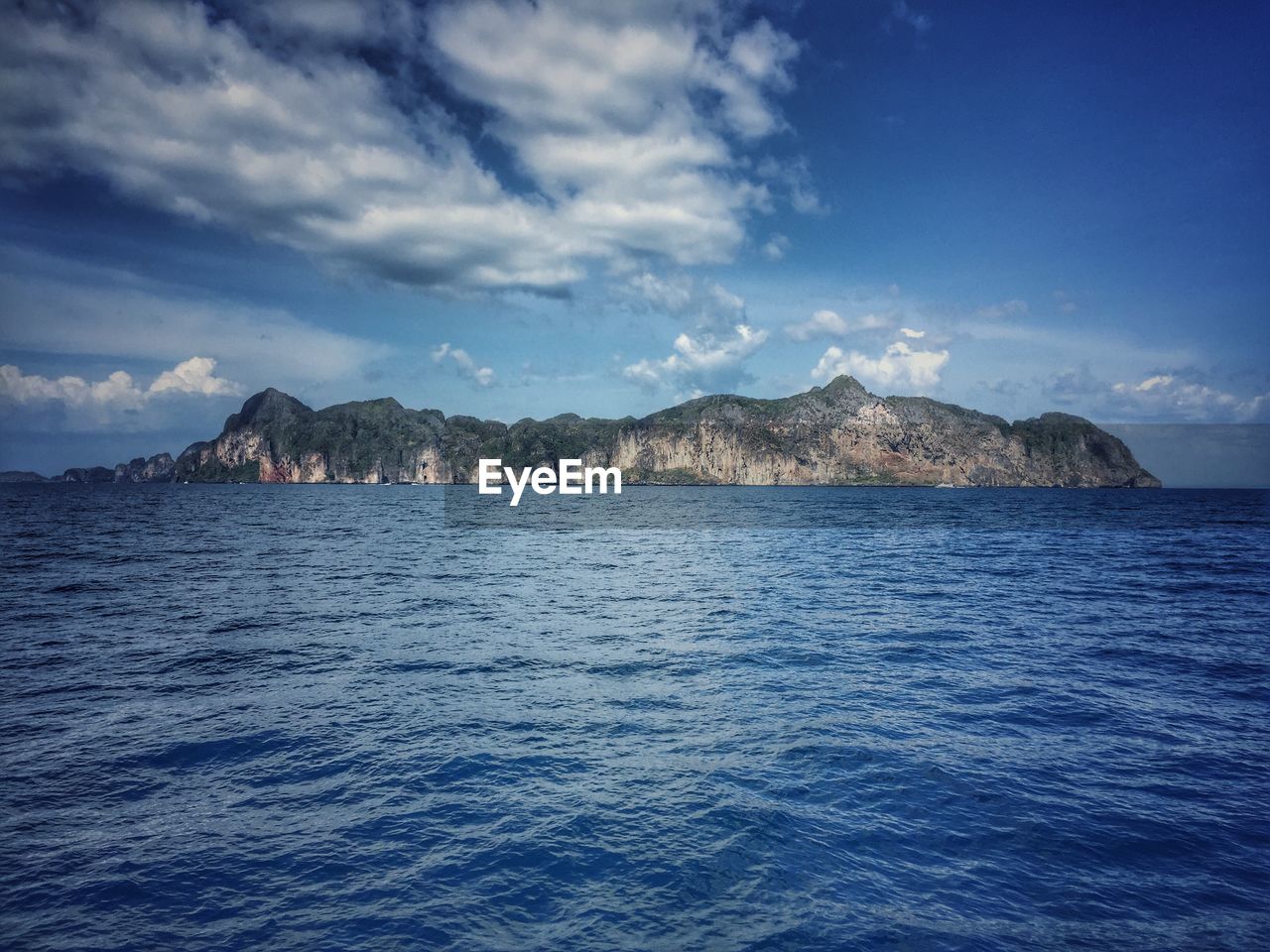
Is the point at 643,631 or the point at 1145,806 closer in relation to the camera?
the point at 1145,806

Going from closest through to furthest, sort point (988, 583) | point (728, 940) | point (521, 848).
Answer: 1. point (728, 940)
2. point (521, 848)
3. point (988, 583)

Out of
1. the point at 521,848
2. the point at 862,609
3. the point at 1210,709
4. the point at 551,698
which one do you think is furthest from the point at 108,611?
the point at 1210,709

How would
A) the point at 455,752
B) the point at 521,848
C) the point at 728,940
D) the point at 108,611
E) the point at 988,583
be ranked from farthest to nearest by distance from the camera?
the point at 988,583, the point at 108,611, the point at 455,752, the point at 521,848, the point at 728,940

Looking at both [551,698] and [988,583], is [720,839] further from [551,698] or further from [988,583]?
[988,583]

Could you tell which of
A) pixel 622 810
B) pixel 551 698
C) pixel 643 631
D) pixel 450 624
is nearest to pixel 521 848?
pixel 622 810

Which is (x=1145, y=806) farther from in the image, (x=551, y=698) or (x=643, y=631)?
(x=643, y=631)

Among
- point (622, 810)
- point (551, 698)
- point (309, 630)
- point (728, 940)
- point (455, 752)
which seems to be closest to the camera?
point (728, 940)
